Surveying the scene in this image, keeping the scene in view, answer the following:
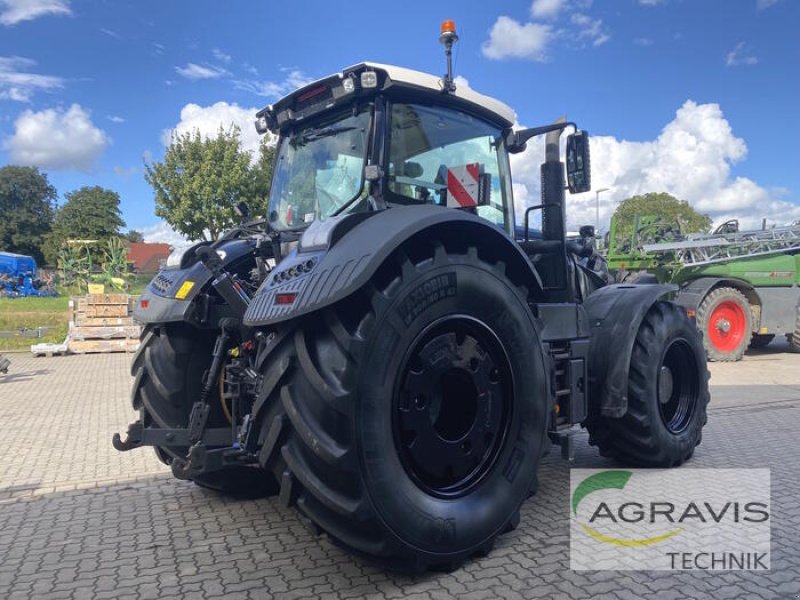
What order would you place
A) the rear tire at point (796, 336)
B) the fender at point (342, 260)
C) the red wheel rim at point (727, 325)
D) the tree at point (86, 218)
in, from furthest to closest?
the tree at point (86, 218), the rear tire at point (796, 336), the red wheel rim at point (727, 325), the fender at point (342, 260)

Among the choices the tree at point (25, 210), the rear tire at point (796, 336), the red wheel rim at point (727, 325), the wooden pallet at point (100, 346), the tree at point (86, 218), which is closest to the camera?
the red wheel rim at point (727, 325)

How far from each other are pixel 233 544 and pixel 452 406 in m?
1.56

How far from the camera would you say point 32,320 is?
71.3ft

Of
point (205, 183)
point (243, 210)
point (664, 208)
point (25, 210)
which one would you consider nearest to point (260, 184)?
point (205, 183)

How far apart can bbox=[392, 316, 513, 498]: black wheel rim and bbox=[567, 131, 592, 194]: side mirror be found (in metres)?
1.56

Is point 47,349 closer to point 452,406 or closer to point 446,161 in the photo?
point 446,161

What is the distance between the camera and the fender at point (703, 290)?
12.7 metres

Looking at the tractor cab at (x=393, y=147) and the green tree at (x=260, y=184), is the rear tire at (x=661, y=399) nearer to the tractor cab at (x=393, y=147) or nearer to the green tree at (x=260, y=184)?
the tractor cab at (x=393, y=147)

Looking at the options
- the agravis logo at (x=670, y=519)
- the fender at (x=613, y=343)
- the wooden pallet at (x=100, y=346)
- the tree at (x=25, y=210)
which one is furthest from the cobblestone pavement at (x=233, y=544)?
the tree at (x=25, y=210)

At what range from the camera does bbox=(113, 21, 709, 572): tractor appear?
2871 millimetres

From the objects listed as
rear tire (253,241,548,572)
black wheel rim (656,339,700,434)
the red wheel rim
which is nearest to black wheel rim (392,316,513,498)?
rear tire (253,241,548,572)

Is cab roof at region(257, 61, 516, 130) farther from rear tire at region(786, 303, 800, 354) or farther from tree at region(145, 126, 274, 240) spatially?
tree at region(145, 126, 274, 240)

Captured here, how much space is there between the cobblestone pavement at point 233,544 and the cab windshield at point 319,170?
1991mm

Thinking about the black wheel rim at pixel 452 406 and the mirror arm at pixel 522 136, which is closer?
the black wheel rim at pixel 452 406
